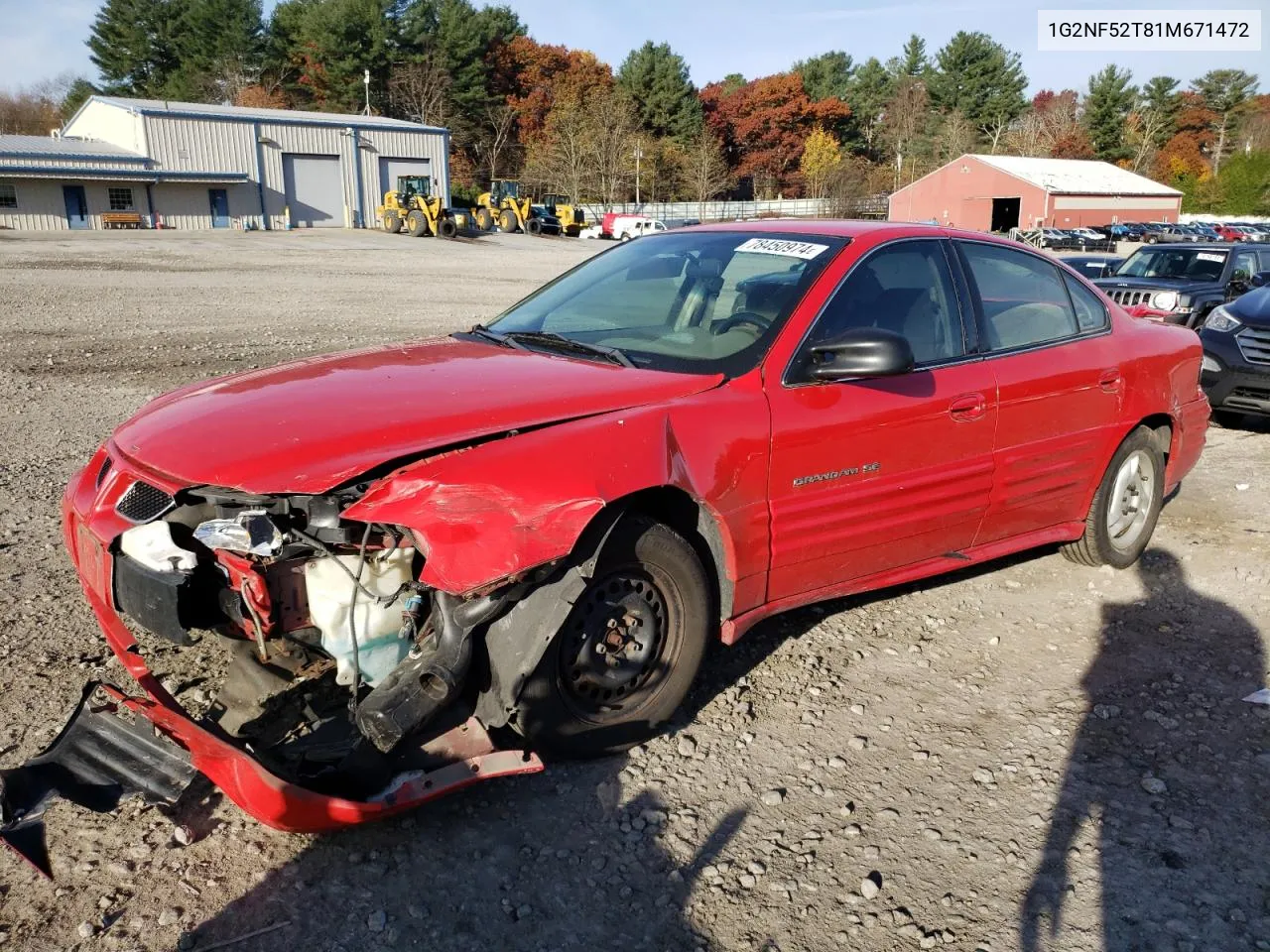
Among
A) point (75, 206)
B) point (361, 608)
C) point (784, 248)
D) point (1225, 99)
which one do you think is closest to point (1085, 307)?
point (784, 248)

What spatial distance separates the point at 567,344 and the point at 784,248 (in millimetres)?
976

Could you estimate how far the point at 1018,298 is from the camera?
444 cm

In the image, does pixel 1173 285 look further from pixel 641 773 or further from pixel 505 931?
pixel 505 931

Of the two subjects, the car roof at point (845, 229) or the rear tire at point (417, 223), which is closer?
the car roof at point (845, 229)

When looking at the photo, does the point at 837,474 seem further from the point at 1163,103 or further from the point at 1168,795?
the point at 1163,103

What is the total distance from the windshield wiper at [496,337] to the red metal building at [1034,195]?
59039 millimetres

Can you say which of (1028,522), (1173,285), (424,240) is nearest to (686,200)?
(424,240)

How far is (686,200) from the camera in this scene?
2724 inches

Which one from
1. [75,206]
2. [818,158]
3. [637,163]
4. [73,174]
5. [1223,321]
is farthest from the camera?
[818,158]

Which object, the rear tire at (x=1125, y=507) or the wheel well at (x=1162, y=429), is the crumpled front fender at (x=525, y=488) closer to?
the rear tire at (x=1125, y=507)

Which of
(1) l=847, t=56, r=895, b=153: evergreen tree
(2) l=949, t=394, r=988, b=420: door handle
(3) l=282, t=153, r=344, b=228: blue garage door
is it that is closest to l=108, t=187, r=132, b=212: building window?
(3) l=282, t=153, r=344, b=228: blue garage door

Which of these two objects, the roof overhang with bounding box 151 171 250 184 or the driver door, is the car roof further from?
the roof overhang with bounding box 151 171 250 184

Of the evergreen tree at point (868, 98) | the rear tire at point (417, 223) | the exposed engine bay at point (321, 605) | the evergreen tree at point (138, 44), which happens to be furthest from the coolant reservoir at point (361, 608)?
the evergreen tree at point (868, 98)

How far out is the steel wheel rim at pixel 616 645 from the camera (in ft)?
10.0
